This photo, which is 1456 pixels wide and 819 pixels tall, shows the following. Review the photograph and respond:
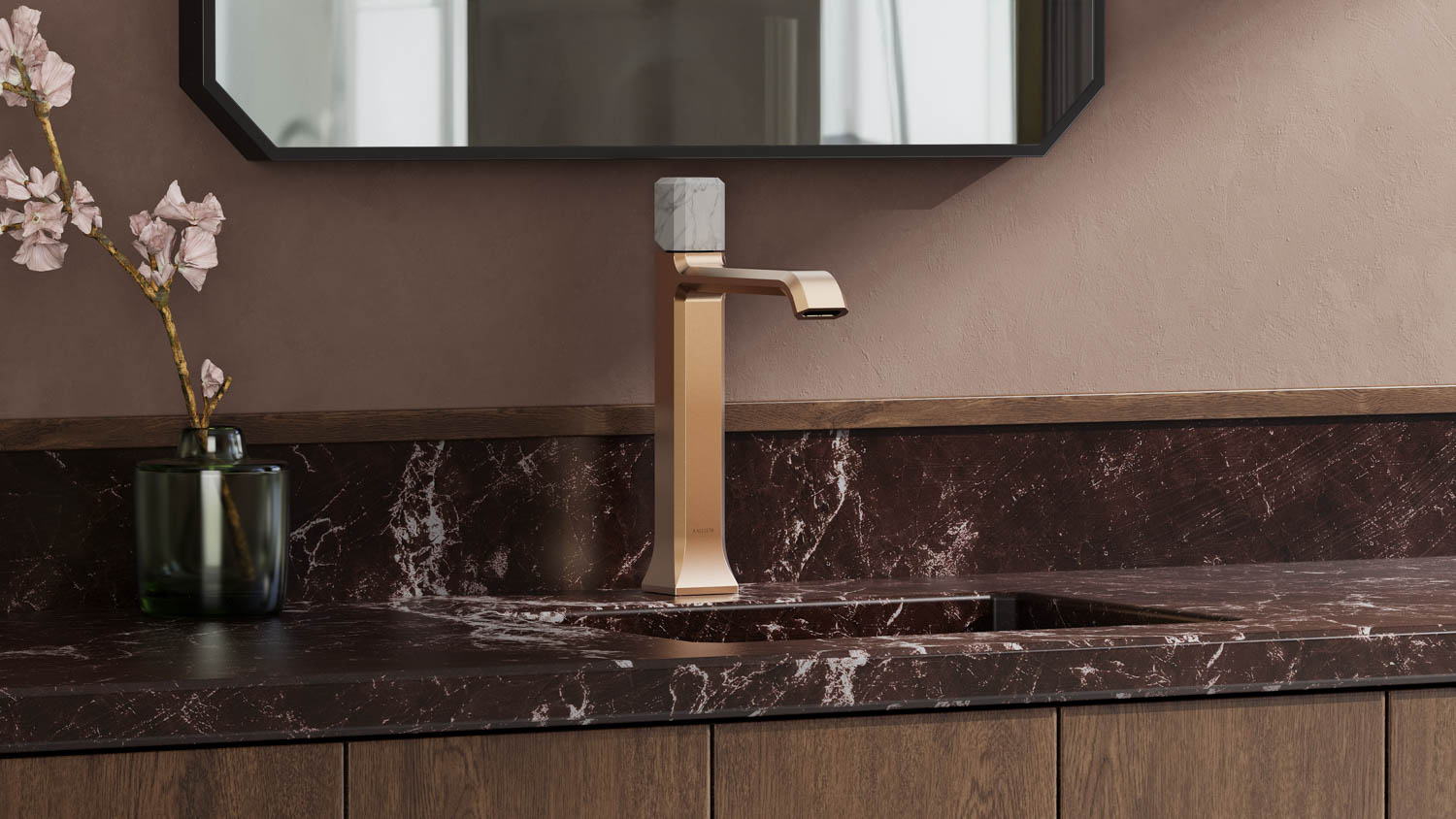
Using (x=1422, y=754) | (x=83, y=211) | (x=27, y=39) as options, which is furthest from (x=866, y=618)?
(x=27, y=39)

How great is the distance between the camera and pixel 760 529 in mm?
1641

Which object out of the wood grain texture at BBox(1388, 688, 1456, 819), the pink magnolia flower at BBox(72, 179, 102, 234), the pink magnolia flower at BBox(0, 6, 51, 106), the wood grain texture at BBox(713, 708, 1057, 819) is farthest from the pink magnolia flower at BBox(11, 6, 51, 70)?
the wood grain texture at BBox(1388, 688, 1456, 819)

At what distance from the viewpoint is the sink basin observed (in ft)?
4.84

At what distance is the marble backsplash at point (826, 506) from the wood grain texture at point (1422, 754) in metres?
0.50

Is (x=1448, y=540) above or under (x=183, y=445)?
under

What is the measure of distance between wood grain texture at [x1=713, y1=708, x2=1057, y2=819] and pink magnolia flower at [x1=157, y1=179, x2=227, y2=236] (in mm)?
706

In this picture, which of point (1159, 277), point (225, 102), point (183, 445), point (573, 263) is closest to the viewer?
point (183, 445)

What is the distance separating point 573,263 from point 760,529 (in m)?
0.35

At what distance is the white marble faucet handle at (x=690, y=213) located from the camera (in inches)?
58.7

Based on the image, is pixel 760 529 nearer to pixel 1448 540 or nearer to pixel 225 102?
pixel 225 102

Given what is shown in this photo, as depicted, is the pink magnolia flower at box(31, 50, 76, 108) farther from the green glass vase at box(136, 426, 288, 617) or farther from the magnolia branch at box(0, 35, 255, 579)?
the green glass vase at box(136, 426, 288, 617)

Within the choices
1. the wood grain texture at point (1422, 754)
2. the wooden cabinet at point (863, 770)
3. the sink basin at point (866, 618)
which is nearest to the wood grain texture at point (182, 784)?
the wooden cabinet at point (863, 770)

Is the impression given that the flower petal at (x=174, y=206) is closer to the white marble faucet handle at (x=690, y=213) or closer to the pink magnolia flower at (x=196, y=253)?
the pink magnolia flower at (x=196, y=253)

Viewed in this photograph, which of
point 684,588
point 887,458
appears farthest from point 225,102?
point 887,458
